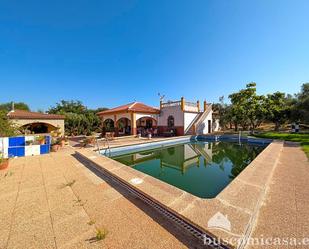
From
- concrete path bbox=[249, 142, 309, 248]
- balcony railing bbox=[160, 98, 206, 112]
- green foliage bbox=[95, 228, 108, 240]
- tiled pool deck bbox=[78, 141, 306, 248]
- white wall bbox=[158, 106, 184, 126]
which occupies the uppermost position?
balcony railing bbox=[160, 98, 206, 112]

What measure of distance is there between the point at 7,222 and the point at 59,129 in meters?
16.5

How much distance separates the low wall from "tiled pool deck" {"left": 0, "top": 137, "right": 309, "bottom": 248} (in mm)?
4318

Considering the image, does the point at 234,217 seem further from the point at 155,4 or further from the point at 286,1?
the point at 155,4

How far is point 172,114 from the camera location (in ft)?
64.9

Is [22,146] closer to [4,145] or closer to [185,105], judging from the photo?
[4,145]

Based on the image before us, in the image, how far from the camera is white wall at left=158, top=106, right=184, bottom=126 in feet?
62.3

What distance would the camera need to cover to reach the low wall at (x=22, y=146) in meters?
8.11

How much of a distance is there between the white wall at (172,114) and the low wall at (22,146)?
1391cm

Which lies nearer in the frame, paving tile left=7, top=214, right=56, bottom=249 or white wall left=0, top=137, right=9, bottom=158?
paving tile left=7, top=214, right=56, bottom=249

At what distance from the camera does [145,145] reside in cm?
1343

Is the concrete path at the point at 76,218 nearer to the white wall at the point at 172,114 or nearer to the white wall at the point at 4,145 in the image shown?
the white wall at the point at 4,145

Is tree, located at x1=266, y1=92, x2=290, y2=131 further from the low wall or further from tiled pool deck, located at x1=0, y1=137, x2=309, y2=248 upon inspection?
the low wall

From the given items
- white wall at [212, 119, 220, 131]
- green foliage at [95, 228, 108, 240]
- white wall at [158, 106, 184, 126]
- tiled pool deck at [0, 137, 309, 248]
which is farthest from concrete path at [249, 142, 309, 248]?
white wall at [212, 119, 220, 131]

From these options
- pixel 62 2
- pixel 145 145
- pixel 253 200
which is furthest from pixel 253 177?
pixel 62 2
